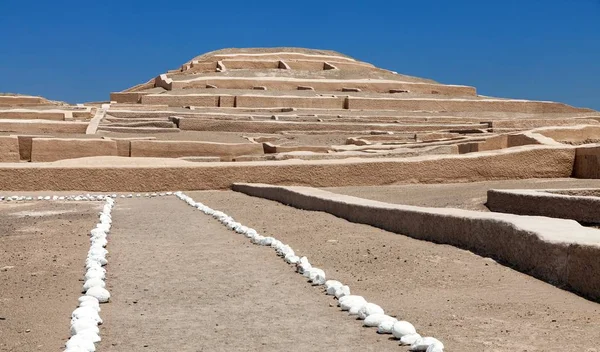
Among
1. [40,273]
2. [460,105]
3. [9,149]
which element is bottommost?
[40,273]

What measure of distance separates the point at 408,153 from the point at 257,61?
28021 mm

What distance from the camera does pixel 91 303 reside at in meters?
3.93

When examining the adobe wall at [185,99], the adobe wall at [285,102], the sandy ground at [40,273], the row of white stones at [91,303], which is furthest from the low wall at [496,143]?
the adobe wall at [185,99]

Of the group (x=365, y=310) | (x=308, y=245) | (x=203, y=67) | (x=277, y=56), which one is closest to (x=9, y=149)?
(x=308, y=245)

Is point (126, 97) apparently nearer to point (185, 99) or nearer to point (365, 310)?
point (185, 99)

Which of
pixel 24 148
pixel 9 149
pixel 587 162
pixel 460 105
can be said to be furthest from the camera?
pixel 460 105

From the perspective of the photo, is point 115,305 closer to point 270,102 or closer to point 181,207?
point 181,207

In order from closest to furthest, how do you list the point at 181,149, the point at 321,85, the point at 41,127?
the point at 181,149 < the point at 41,127 < the point at 321,85

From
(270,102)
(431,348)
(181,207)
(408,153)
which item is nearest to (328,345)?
(431,348)

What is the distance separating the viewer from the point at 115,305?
416 centimetres

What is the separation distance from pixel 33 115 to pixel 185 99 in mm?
6971

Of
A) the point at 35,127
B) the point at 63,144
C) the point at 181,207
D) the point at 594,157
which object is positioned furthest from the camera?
the point at 35,127

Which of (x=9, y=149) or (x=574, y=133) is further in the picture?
(x=574, y=133)

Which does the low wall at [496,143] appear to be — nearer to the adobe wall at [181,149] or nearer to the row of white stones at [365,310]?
the adobe wall at [181,149]
